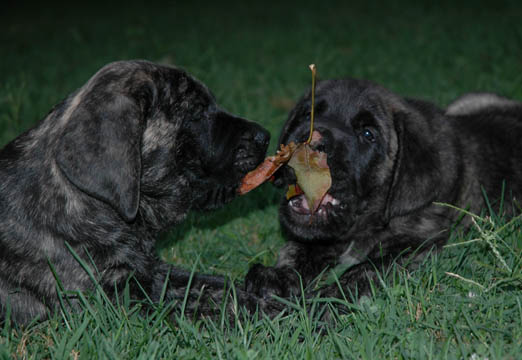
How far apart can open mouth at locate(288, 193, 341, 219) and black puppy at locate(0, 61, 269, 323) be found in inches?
16.1

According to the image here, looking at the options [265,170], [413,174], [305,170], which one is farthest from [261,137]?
[413,174]

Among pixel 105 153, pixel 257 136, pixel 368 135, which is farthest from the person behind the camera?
pixel 368 135

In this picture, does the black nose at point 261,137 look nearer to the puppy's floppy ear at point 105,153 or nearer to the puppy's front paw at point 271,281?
the puppy's front paw at point 271,281

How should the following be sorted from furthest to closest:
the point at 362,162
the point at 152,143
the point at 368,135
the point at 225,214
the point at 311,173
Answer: the point at 225,214 → the point at 368,135 → the point at 362,162 → the point at 311,173 → the point at 152,143

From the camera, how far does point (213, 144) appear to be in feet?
11.2

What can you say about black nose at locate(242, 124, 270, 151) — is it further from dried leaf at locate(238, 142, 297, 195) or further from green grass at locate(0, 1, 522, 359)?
green grass at locate(0, 1, 522, 359)

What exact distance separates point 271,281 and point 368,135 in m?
1.19

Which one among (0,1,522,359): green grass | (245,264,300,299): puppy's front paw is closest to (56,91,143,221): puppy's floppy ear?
(0,1,522,359): green grass

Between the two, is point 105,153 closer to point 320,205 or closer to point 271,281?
point 271,281

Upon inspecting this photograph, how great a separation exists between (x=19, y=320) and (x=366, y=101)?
252 centimetres

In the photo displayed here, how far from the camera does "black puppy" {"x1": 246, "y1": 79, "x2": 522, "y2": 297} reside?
12.0 feet

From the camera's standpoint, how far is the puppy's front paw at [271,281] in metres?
3.48

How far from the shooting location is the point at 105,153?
109 inches

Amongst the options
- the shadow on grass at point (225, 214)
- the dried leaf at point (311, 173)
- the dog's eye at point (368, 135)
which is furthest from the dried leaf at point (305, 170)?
the shadow on grass at point (225, 214)
